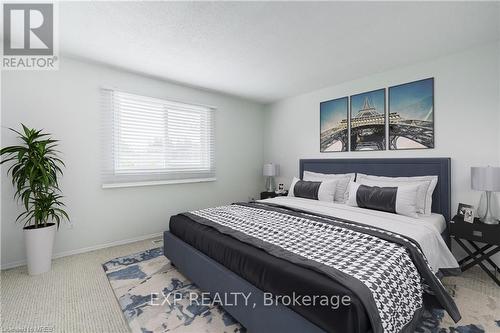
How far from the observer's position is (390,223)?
2.19 m

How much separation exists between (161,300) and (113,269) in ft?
3.14

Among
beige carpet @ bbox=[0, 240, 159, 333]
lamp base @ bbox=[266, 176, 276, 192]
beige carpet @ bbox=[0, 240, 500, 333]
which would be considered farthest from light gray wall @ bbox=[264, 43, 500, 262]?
beige carpet @ bbox=[0, 240, 159, 333]

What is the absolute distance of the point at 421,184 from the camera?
101 inches

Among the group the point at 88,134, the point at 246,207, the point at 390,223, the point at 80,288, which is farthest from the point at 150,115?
the point at 390,223

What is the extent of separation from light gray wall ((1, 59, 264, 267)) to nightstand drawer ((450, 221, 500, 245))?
11.7 ft

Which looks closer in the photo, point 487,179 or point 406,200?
point 487,179

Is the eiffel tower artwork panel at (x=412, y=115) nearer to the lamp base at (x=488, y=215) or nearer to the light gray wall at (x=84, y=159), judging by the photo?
the lamp base at (x=488, y=215)

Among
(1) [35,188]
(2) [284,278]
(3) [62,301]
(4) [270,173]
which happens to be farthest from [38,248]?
(4) [270,173]

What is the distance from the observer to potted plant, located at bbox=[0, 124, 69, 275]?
94.8 inches

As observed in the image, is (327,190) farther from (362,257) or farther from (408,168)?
(362,257)

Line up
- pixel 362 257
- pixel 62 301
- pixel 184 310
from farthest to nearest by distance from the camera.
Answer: pixel 62 301 → pixel 184 310 → pixel 362 257

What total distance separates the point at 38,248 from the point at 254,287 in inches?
98.4

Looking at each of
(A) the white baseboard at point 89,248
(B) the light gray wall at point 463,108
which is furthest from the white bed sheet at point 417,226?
(A) the white baseboard at point 89,248

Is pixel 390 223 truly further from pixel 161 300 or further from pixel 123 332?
pixel 123 332
